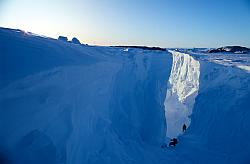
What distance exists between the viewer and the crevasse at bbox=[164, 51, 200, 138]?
59.2 feet

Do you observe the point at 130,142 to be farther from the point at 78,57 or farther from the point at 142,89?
the point at 142,89

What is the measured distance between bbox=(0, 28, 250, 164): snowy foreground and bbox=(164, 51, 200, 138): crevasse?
398cm

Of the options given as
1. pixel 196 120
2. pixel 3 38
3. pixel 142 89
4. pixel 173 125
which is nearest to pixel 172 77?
pixel 173 125

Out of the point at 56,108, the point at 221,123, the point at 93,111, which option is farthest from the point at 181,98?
the point at 56,108

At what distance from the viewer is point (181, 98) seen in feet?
68.7

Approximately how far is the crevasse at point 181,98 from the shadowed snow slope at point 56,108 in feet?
29.4

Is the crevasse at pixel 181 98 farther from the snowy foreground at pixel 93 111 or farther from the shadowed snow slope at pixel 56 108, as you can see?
the shadowed snow slope at pixel 56 108

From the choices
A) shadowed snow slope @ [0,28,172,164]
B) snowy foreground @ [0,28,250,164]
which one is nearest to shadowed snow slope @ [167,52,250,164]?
snowy foreground @ [0,28,250,164]

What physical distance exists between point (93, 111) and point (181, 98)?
49.4 feet

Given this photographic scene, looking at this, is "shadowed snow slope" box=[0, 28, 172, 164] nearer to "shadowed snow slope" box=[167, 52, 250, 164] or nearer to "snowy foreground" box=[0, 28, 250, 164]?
"snowy foreground" box=[0, 28, 250, 164]

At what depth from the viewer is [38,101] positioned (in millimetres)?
4539

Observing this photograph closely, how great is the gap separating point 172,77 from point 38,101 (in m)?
24.6

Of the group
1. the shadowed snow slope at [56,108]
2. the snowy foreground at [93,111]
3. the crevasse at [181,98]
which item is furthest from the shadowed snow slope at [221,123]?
the crevasse at [181,98]

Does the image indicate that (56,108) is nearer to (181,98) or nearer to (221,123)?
(221,123)
